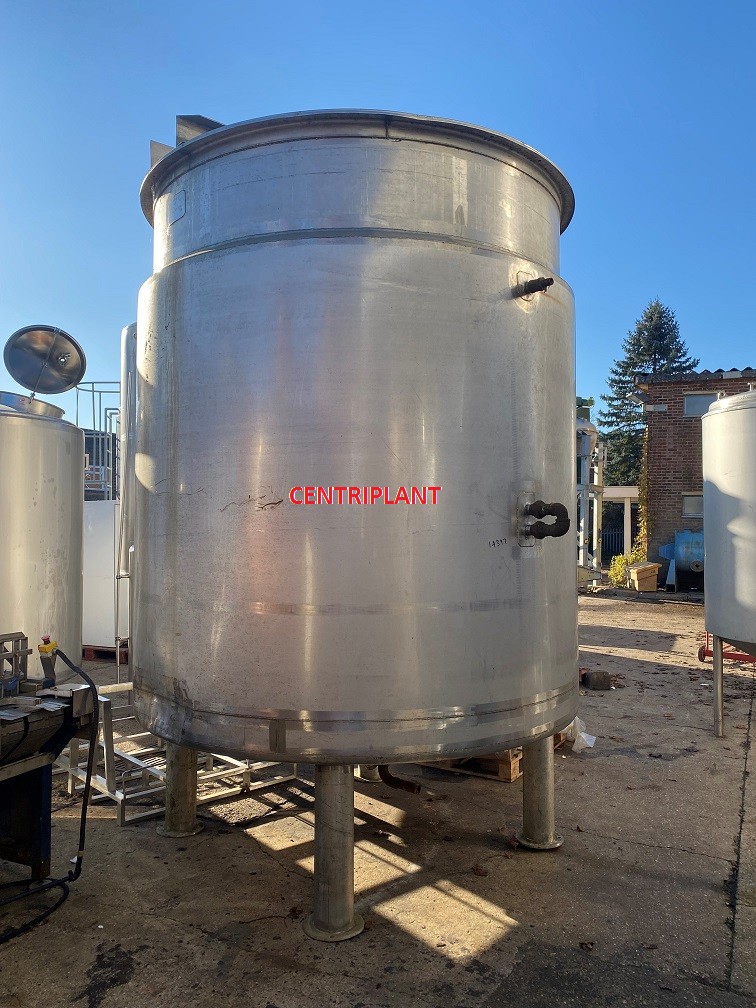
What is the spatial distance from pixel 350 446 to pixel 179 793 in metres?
2.74

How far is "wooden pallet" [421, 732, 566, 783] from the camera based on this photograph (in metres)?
5.52

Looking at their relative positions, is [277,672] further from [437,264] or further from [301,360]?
[437,264]

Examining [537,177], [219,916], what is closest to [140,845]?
[219,916]

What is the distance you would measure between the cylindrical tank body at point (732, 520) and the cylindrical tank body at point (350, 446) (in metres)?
3.36

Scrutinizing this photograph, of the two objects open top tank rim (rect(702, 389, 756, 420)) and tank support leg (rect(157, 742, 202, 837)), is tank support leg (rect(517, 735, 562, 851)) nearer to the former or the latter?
tank support leg (rect(157, 742, 202, 837))

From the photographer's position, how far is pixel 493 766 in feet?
18.4

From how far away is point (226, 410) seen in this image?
3.32 meters

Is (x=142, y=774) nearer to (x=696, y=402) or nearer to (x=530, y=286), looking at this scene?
(x=530, y=286)

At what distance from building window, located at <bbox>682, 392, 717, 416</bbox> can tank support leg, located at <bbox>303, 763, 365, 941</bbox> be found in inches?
744

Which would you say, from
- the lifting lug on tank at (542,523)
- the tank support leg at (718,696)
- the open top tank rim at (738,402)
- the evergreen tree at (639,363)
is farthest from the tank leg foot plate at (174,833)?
the evergreen tree at (639,363)

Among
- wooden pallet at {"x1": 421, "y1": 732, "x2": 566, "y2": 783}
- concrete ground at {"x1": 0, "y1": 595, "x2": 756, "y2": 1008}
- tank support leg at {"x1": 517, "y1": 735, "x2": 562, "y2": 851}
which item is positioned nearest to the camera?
concrete ground at {"x1": 0, "y1": 595, "x2": 756, "y2": 1008}

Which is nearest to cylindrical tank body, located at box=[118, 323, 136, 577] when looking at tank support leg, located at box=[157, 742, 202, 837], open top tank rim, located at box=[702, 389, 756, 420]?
tank support leg, located at box=[157, 742, 202, 837]

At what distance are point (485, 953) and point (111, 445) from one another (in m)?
7.86

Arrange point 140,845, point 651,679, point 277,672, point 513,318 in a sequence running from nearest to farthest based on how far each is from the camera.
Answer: point 277,672 < point 513,318 < point 140,845 < point 651,679
